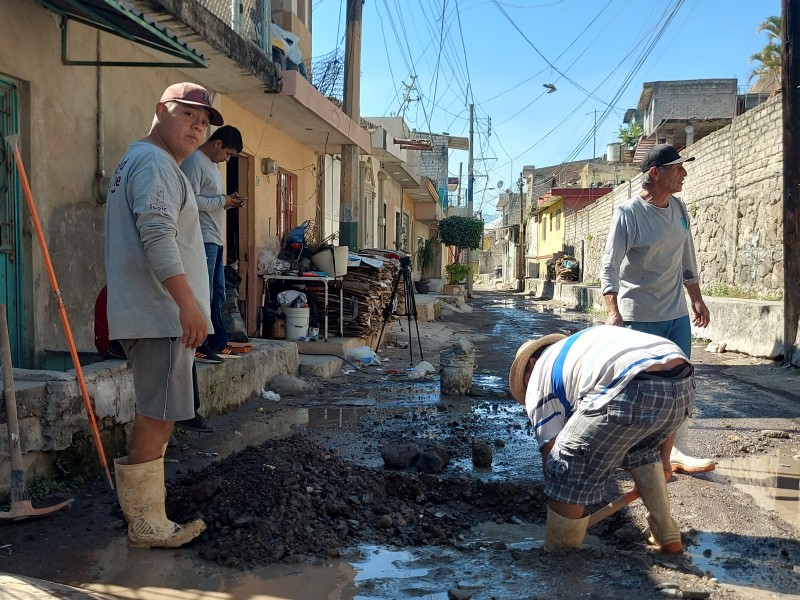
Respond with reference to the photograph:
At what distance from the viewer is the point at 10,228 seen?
4.50 m

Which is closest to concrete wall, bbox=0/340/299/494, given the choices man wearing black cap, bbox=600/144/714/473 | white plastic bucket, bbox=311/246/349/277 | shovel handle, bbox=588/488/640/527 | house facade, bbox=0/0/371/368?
house facade, bbox=0/0/371/368

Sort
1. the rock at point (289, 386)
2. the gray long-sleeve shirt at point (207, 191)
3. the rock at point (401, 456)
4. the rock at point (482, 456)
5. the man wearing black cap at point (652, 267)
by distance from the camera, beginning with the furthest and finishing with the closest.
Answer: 1. the rock at point (289, 386)
2. the gray long-sleeve shirt at point (207, 191)
3. the rock at point (482, 456)
4. the rock at point (401, 456)
5. the man wearing black cap at point (652, 267)

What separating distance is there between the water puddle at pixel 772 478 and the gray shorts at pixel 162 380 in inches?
109

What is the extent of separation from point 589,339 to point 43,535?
244cm

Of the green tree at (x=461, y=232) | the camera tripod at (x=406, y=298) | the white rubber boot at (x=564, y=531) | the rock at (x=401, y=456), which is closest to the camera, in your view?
the white rubber boot at (x=564, y=531)

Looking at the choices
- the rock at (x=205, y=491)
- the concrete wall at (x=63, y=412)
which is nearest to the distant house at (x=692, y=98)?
the concrete wall at (x=63, y=412)

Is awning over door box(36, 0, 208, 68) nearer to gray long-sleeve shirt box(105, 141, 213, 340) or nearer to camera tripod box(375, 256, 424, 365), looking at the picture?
gray long-sleeve shirt box(105, 141, 213, 340)

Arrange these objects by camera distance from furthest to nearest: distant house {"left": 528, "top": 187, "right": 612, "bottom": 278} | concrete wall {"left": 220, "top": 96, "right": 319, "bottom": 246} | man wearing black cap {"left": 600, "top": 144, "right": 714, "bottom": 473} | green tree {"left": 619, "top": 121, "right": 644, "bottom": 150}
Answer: green tree {"left": 619, "top": 121, "right": 644, "bottom": 150} < distant house {"left": 528, "top": 187, "right": 612, "bottom": 278} < concrete wall {"left": 220, "top": 96, "right": 319, "bottom": 246} < man wearing black cap {"left": 600, "top": 144, "right": 714, "bottom": 473}

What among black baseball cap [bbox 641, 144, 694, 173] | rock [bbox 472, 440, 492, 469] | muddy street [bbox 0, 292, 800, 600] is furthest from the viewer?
rock [bbox 472, 440, 492, 469]

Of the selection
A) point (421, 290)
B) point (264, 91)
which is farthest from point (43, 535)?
point (421, 290)

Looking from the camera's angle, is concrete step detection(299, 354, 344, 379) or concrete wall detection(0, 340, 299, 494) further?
concrete step detection(299, 354, 344, 379)

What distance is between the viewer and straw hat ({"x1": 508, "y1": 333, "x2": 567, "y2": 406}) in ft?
9.61

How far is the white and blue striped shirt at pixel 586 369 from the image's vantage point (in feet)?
7.95

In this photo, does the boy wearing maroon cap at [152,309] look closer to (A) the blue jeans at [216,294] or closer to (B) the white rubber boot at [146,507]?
(B) the white rubber boot at [146,507]
